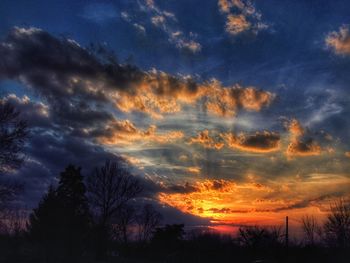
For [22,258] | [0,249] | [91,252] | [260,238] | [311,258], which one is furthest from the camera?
[91,252]

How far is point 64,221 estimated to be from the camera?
178ft

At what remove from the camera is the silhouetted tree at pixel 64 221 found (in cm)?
5428

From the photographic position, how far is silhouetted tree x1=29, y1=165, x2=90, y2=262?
54281mm

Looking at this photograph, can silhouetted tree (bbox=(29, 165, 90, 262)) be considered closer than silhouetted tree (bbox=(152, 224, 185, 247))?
Yes

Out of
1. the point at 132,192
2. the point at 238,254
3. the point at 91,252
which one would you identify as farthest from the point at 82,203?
the point at 238,254

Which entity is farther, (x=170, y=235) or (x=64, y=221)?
(x=170, y=235)

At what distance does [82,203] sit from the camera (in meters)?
58.1

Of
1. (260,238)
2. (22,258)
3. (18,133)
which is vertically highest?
(18,133)

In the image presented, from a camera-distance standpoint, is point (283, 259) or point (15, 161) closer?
point (15, 161)

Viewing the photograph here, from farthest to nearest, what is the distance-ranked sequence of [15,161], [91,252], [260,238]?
[91,252] < [260,238] < [15,161]

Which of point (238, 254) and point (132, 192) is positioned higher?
point (132, 192)

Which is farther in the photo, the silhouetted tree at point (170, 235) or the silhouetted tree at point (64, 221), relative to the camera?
the silhouetted tree at point (170, 235)

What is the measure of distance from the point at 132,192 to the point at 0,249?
19865 mm

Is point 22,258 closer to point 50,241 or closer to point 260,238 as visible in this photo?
point 50,241
